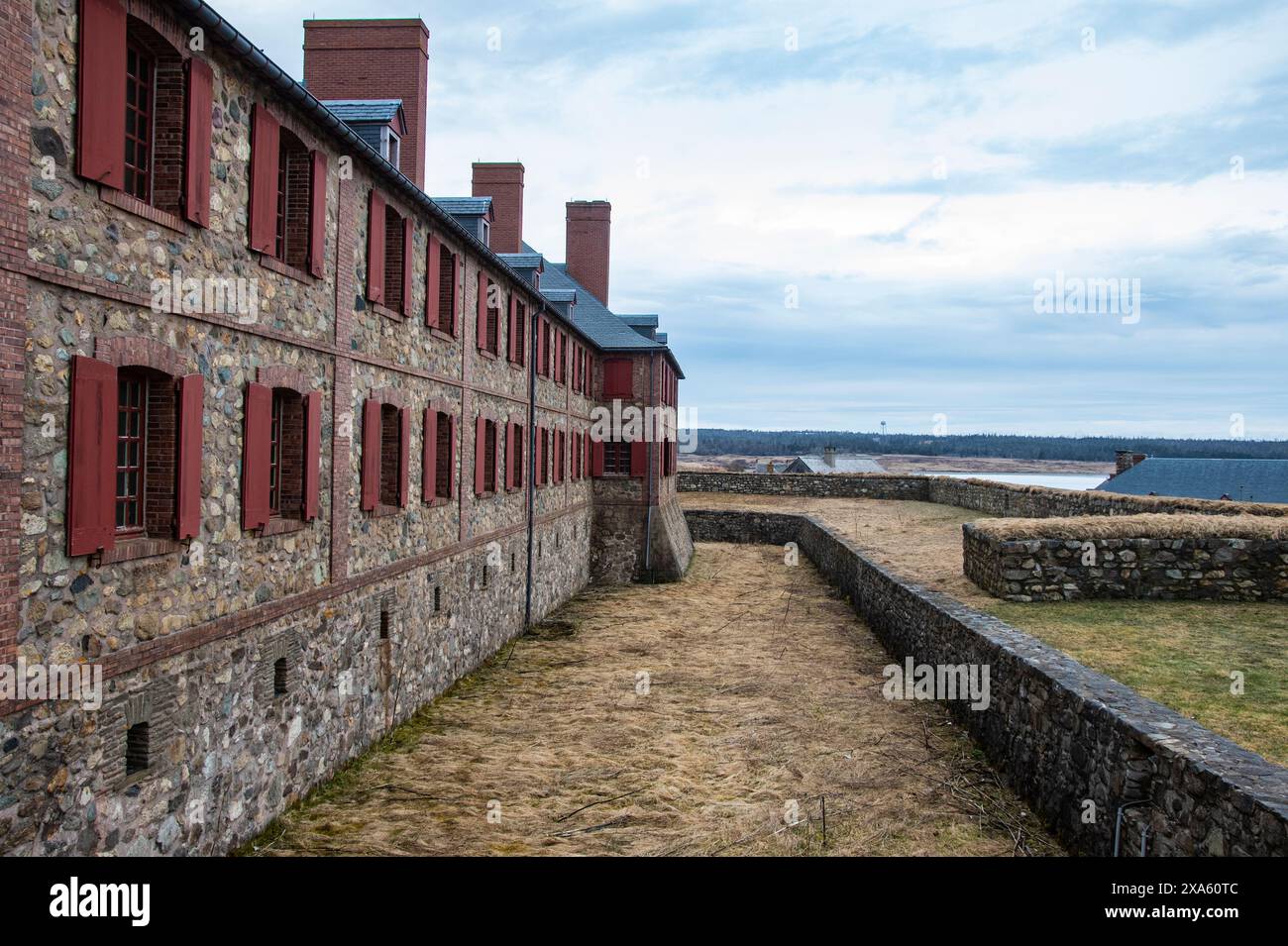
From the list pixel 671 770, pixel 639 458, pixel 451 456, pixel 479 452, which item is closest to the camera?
pixel 671 770

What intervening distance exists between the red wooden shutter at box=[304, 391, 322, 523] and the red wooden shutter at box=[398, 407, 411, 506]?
7.51ft

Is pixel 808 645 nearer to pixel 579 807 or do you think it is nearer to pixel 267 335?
pixel 579 807

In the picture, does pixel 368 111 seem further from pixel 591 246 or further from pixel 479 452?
pixel 591 246

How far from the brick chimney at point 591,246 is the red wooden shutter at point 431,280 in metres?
18.3

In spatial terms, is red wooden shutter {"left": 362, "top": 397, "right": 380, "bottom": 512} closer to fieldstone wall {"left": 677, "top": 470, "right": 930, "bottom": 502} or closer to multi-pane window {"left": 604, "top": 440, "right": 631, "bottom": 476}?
multi-pane window {"left": 604, "top": 440, "right": 631, "bottom": 476}

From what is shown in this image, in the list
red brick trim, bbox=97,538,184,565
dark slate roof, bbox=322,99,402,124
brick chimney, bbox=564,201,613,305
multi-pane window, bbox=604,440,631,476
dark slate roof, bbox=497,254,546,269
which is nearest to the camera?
red brick trim, bbox=97,538,184,565

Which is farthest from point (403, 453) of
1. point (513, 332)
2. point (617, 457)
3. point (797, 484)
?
point (797, 484)

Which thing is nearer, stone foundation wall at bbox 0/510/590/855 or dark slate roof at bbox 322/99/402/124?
stone foundation wall at bbox 0/510/590/855

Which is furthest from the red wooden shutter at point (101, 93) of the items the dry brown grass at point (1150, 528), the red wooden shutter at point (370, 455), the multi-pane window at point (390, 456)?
the dry brown grass at point (1150, 528)

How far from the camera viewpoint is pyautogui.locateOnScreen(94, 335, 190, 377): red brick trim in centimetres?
578

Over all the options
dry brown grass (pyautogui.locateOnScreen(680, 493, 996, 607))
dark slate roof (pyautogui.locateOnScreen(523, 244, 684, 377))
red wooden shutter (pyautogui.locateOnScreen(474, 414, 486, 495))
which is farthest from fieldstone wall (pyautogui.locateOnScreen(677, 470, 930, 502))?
red wooden shutter (pyautogui.locateOnScreen(474, 414, 486, 495))

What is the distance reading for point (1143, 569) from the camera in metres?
13.4

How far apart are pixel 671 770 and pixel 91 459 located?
696 centimetres
